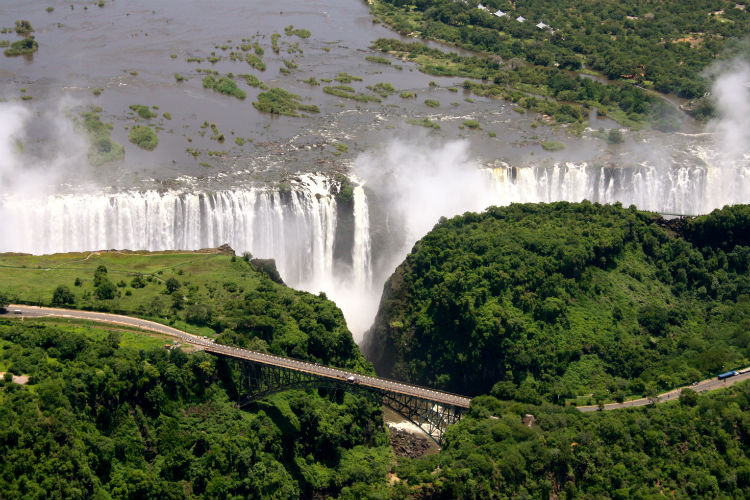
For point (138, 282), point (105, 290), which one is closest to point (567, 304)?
point (138, 282)

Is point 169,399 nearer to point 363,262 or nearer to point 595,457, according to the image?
point 595,457

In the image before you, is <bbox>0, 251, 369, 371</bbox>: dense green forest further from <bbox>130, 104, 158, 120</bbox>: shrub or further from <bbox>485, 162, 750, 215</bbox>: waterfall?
<bbox>485, 162, 750, 215</bbox>: waterfall

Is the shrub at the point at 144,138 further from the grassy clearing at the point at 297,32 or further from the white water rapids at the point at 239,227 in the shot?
the grassy clearing at the point at 297,32

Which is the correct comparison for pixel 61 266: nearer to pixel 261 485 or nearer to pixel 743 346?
pixel 261 485

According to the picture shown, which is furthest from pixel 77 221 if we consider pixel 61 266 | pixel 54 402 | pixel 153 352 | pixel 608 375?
pixel 608 375

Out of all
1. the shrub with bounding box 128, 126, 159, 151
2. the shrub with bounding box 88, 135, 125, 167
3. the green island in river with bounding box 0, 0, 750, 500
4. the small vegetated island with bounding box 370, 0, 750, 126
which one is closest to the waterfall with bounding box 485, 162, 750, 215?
the green island in river with bounding box 0, 0, 750, 500

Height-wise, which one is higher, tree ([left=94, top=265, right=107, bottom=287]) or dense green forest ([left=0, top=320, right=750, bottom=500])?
tree ([left=94, top=265, right=107, bottom=287])
